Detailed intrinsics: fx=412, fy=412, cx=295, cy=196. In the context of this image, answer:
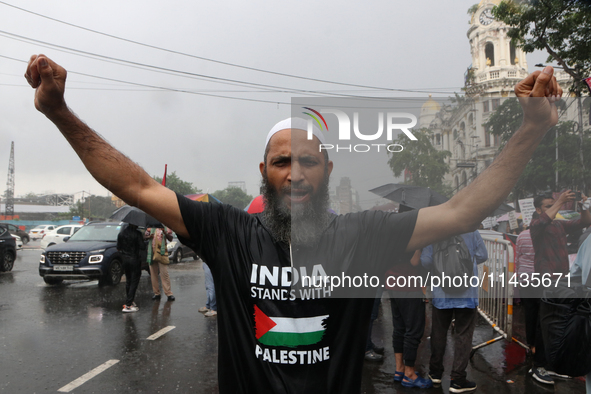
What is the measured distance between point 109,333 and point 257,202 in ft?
11.2

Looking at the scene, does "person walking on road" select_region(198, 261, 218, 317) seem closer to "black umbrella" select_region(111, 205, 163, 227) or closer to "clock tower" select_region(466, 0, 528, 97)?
"black umbrella" select_region(111, 205, 163, 227)

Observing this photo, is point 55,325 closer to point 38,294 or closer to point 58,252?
point 38,294

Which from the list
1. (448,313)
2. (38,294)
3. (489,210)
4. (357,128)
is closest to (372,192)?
(357,128)

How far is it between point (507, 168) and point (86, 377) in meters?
5.02

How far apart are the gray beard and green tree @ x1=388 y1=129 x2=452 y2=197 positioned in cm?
30

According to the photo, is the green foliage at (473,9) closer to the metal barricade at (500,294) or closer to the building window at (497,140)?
the building window at (497,140)

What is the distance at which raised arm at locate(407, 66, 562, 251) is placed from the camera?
1333 millimetres

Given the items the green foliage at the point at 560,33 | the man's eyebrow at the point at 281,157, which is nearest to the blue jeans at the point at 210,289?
the man's eyebrow at the point at 281,157

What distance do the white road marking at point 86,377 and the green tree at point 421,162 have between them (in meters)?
4.46

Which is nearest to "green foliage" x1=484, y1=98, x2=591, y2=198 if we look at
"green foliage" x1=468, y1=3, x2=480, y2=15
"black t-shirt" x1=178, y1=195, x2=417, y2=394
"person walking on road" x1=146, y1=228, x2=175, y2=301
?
"black t-shirt" x1=178, y1=195, x2=417, y2=394

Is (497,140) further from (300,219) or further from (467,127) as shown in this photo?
(300,219)

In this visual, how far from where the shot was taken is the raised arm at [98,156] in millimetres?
1482

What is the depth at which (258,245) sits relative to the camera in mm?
1715

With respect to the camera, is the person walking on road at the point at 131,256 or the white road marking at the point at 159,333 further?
the person walking on road at the point at 131,256
